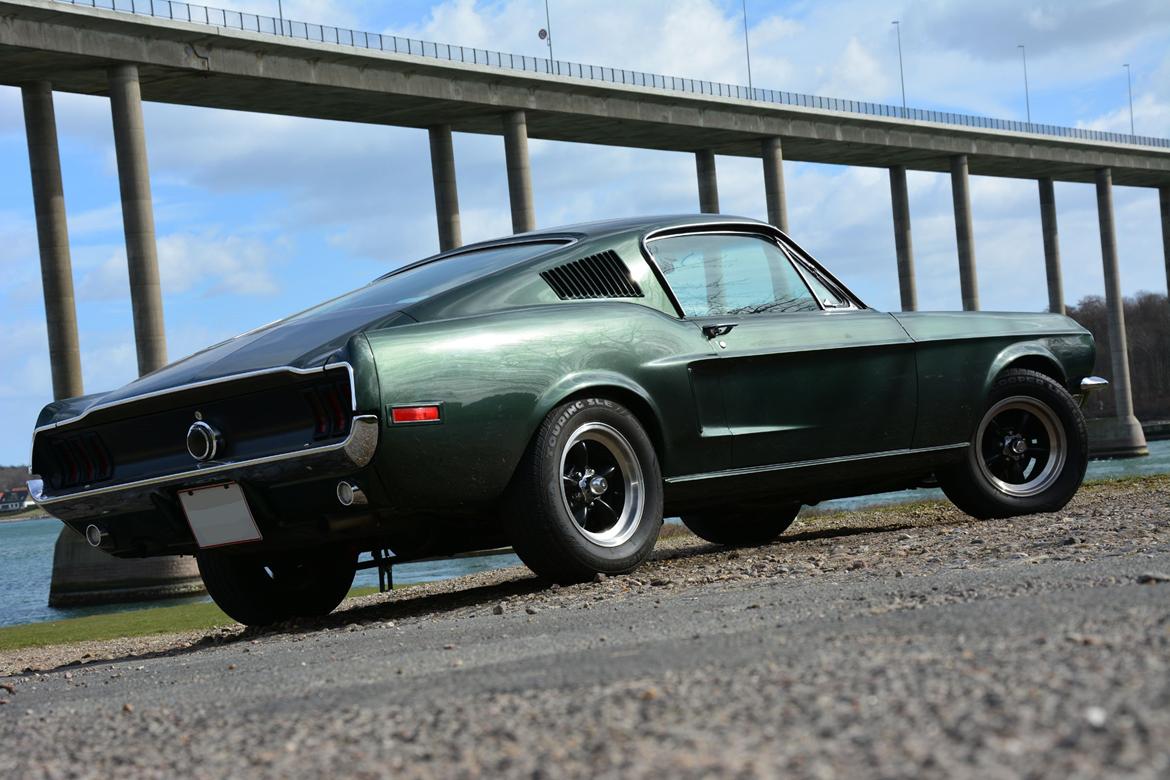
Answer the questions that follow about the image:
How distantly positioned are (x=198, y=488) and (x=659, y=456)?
191 centimetres

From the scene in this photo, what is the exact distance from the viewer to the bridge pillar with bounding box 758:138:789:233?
186ft

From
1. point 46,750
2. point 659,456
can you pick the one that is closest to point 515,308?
point 659,456

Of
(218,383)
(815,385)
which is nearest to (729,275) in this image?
(815,385)

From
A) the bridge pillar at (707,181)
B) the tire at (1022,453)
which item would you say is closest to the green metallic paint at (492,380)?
the tire at (1022,453)

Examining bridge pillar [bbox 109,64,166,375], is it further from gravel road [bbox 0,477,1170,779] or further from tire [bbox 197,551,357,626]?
gravel road [bbox 0,477,1170,779]

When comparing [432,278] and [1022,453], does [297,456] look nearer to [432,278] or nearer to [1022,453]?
[432,278]

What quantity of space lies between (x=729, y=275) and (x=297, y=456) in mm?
2500

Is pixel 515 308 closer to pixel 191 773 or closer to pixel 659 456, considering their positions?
pixel 659 456

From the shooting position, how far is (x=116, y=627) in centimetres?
1539

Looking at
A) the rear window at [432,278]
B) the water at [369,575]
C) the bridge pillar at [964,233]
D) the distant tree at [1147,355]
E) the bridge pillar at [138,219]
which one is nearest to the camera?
the rear window at [432,278]

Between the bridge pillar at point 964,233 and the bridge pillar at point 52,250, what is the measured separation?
4244 cm

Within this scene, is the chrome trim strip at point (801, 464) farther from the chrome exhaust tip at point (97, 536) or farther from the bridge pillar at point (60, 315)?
the bridge pillar at point (60, 315)

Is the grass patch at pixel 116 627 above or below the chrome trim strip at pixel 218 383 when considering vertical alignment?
below

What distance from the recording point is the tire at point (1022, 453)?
7.33m
